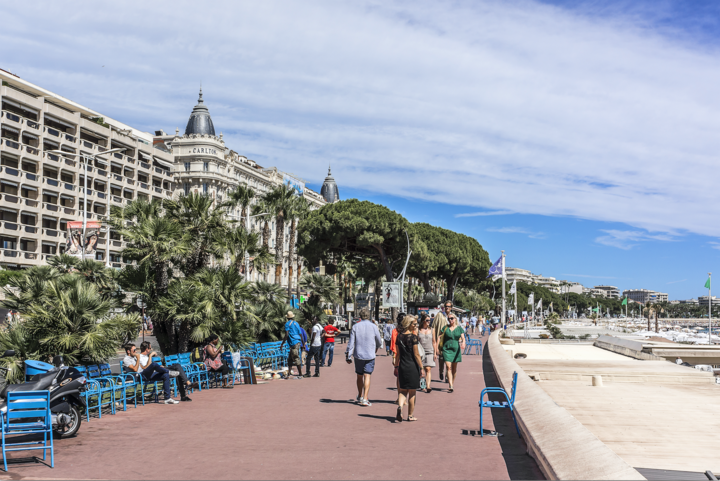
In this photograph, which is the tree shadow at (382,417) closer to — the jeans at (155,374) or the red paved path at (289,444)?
the red paved path at (289,444)

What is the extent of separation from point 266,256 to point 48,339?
698 centimetres

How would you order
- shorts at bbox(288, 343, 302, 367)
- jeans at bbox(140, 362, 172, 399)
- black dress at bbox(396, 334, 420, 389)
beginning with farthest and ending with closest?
shorts at bbox(288, 343, 302, 367) < jeans at bbox(140, 362, 172, 399) < black dress at bbox(396, 334, 420, 389)

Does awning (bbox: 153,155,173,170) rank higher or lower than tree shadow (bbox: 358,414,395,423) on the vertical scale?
higher

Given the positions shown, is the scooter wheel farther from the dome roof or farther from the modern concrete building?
the dome roof

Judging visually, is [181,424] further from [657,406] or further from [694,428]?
[657,406]

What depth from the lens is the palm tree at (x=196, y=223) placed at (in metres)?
15.6

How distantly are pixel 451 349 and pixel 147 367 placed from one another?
18.0 ft

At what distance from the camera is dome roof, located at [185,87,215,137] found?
278 ft

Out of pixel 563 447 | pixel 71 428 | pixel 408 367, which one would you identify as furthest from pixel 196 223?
pixel 563 447

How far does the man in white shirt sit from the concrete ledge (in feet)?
19.2

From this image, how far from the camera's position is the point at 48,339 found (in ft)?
33.5

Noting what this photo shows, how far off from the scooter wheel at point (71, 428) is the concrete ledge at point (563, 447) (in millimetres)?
5212

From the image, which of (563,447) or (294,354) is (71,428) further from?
(294,354)

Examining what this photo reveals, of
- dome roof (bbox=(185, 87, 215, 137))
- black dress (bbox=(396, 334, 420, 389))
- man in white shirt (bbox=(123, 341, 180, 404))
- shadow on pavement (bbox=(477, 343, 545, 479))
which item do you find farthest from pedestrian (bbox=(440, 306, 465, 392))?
dome roof (bbox=(185, 87, 215, 137))
